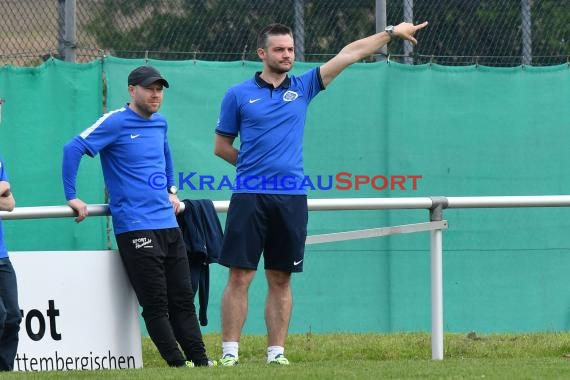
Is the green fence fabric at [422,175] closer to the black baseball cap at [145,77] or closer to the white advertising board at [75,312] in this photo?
the black baseball cap at [145,77]

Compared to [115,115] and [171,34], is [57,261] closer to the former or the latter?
[115,115]

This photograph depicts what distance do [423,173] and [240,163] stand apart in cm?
341

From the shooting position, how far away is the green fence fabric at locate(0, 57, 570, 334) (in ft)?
34.9

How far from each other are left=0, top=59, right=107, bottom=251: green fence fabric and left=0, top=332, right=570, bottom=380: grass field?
41.7 inches

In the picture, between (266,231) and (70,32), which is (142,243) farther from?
(70,32)

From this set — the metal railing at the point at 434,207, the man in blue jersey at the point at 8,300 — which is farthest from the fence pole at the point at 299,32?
the man in blue jersey at the point at 8,300

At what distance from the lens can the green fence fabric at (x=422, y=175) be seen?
34.9 ft

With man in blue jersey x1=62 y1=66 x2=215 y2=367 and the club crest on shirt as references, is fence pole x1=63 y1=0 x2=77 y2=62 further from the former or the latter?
the club crest on shirt

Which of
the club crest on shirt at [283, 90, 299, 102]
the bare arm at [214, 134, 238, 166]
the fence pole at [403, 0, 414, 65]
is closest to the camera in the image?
the club crest on shirt at [283, 90, 299, 102]

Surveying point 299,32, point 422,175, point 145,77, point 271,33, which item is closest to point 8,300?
point 145,77

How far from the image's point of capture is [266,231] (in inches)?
304

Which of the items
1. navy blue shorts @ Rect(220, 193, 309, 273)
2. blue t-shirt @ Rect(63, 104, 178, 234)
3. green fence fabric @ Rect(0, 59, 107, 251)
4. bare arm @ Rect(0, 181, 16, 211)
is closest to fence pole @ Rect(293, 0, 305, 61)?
green fence fabric @ Rect(0, 59, 107, 251)

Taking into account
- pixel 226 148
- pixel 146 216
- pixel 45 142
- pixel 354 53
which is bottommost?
pixel 146 216

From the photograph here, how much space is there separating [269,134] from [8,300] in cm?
172
